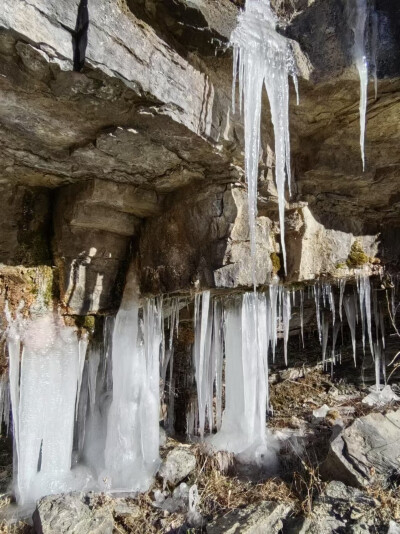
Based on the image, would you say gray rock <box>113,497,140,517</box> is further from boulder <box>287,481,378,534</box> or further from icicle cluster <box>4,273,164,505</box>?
boulder <box>287,481,378,534</box>

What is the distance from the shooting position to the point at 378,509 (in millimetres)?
3896

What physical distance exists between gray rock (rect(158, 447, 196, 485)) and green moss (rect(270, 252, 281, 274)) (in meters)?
2.76

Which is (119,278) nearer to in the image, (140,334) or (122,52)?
(140,334)

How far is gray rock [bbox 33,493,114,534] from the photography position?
378 centimetres

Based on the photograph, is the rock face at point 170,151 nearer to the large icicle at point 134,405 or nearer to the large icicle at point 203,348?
the large icicle at point 134,405

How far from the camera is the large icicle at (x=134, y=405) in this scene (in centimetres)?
497

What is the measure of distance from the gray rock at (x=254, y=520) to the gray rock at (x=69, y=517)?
104cm

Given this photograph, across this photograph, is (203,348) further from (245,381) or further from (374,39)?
(374,39)

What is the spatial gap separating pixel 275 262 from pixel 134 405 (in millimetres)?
2569

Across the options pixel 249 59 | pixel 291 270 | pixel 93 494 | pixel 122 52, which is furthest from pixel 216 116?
pixel 93 494

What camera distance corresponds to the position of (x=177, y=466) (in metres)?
5.24

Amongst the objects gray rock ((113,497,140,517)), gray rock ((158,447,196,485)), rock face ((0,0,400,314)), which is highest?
rock face ((0,0,400,314))

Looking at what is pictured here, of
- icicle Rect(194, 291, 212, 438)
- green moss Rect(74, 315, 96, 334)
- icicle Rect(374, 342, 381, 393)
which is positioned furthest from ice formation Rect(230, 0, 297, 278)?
icicle Rect(374, 342, 381, 393)

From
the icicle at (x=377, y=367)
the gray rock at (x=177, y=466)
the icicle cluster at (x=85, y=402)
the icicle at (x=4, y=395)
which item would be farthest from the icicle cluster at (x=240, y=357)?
the icicle at (x=377, y=367)
